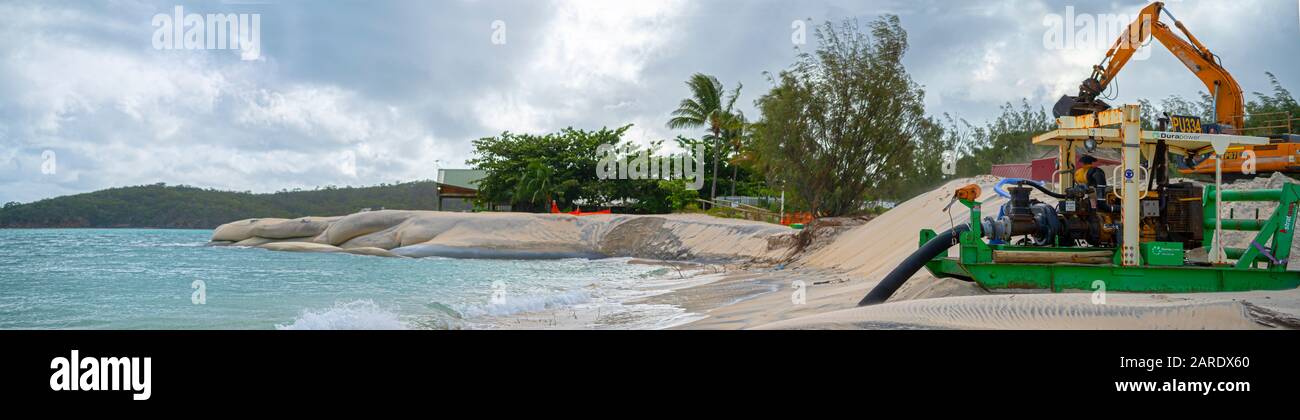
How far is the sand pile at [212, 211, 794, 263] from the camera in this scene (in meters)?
28.3

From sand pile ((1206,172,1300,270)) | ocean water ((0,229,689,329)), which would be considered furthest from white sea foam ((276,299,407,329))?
sand pile ((1206,172,1300,270))

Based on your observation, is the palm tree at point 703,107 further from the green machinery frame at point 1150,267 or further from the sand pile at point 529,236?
the green machinery frame at point 1150,267

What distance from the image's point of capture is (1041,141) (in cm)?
816

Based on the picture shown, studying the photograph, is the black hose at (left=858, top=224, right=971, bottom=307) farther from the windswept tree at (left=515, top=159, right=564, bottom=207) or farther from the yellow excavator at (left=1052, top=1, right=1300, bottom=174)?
the windswept tree at (left=515, top=159, right=564, bottom=207)

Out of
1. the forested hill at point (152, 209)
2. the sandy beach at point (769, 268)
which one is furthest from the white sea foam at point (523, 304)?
the forested hill at point (152, 209)

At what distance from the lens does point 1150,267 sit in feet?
23.5

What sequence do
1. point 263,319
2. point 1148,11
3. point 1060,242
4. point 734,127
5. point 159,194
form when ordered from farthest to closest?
point 159,194, point 734,127, point 1148,11, point 263,319, point 1060,242

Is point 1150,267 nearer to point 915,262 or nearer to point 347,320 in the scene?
point 915,262

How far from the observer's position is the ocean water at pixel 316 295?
1056 centimetres

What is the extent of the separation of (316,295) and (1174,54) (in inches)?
610
